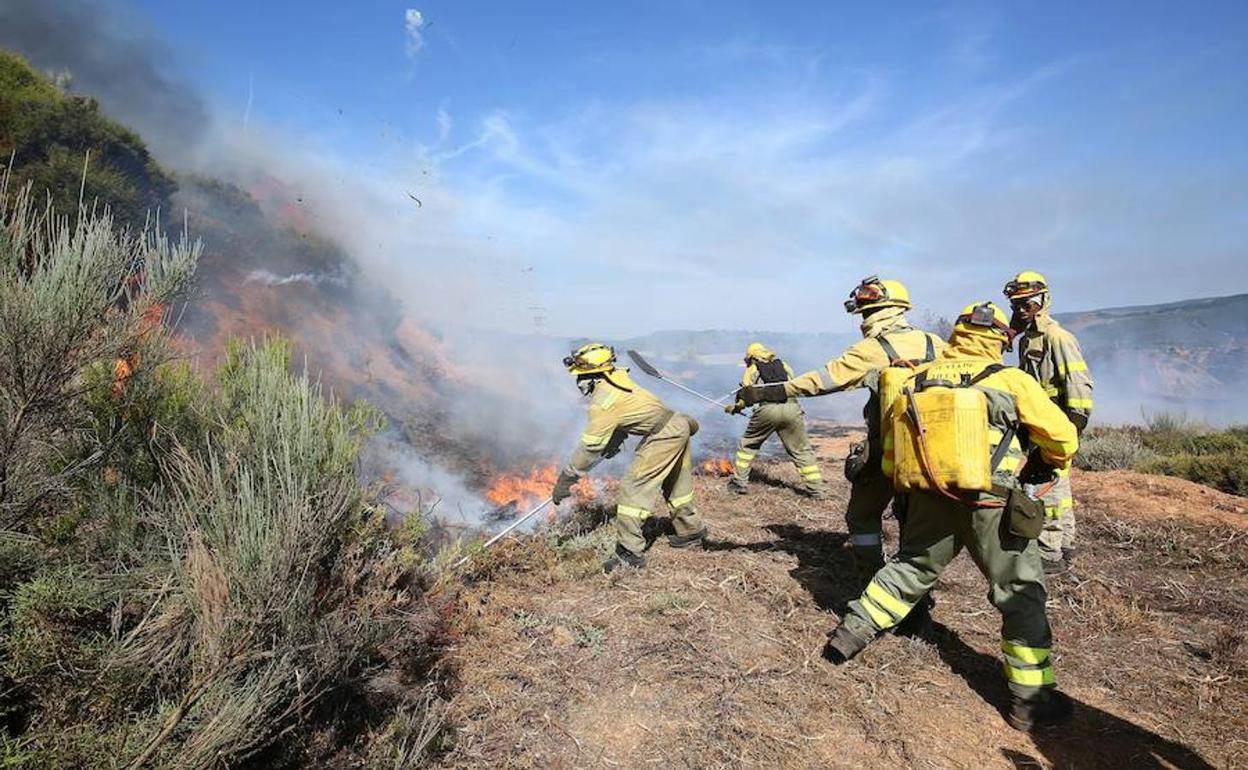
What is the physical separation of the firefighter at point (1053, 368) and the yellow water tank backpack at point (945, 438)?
205 centimetres

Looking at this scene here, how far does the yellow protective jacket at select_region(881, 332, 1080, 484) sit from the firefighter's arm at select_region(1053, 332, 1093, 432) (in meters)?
1.79

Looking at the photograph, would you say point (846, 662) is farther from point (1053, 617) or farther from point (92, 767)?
point (92, 767)

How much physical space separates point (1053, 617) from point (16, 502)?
6108mm

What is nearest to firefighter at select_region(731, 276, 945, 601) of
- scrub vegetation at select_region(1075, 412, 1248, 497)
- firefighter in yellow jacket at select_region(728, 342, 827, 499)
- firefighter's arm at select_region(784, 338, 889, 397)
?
firefighter's arm at select_region(784, 338, 889, 397)

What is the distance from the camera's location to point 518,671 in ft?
11.8

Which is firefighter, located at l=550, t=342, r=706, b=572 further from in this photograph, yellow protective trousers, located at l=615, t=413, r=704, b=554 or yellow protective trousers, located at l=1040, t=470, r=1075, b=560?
yellow protective trousers, located at l=1040, t=470, r=1075, b=560

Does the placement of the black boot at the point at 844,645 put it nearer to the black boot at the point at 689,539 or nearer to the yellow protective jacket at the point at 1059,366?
the black boot at the point at 689,539

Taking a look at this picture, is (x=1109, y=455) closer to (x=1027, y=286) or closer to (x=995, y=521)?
(x=1027, y=286)

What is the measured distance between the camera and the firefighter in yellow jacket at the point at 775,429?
7.41 metres

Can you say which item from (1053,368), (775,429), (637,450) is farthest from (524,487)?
(1053,368)

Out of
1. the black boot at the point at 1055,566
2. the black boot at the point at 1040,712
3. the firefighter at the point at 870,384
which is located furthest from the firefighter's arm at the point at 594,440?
the black boot at the point at 1055,566

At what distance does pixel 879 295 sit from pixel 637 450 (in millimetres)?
2477

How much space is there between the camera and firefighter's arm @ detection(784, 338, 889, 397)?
4363 mm

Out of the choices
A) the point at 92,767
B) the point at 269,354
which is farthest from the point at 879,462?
the point at 92,767
